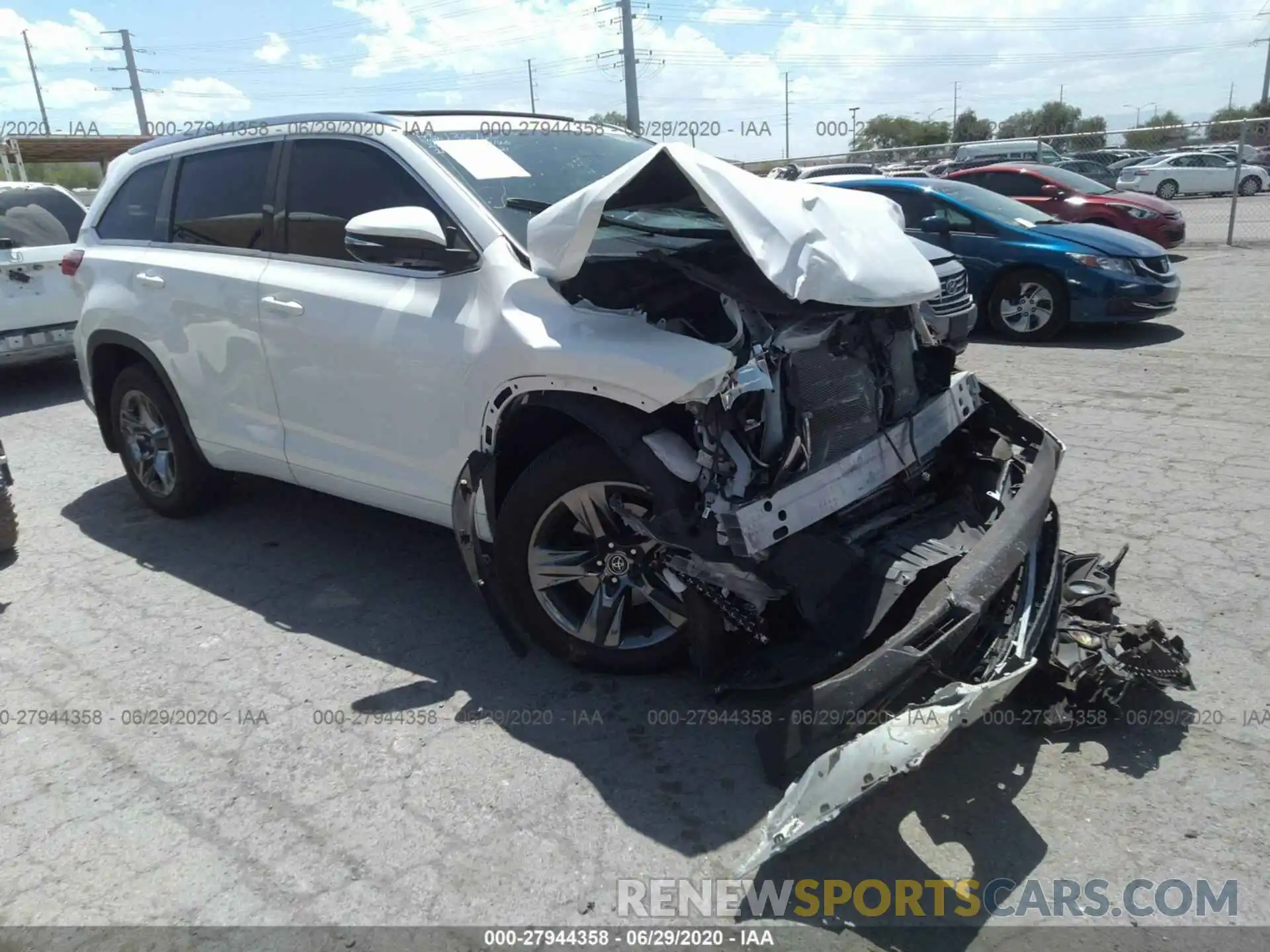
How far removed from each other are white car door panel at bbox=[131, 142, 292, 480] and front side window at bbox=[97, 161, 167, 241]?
0.21 m

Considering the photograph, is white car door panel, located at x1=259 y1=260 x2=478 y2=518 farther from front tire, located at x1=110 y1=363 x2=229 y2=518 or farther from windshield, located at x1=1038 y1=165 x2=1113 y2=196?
windshield, located at x1=1038 y1=165 x2=1113 y2=196

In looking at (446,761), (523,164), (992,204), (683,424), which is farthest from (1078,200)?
(446,761)

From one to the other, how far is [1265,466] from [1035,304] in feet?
13.5

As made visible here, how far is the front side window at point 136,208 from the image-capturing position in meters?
5.14

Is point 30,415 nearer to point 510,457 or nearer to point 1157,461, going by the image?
point 510,457

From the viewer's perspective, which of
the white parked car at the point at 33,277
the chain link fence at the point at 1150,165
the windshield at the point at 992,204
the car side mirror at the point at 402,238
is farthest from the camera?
the chain link fence at the point at 1150,165

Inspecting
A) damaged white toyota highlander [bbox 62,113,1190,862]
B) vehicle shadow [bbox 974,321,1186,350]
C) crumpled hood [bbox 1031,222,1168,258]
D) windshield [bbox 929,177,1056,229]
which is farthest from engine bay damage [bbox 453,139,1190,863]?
windshield [bbox 929,177,1056,229]

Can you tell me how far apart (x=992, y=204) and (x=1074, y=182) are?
5.82 m

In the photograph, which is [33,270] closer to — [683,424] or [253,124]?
[253,124]

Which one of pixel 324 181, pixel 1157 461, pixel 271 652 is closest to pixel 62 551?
pixel 271 652

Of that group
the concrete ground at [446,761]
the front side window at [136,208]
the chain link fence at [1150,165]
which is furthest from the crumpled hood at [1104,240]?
the front side window at [136,208]

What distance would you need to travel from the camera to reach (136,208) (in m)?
5.25

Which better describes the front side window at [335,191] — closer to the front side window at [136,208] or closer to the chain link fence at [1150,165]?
the front side window at [136,208]

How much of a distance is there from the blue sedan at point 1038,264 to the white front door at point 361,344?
6163 mm
